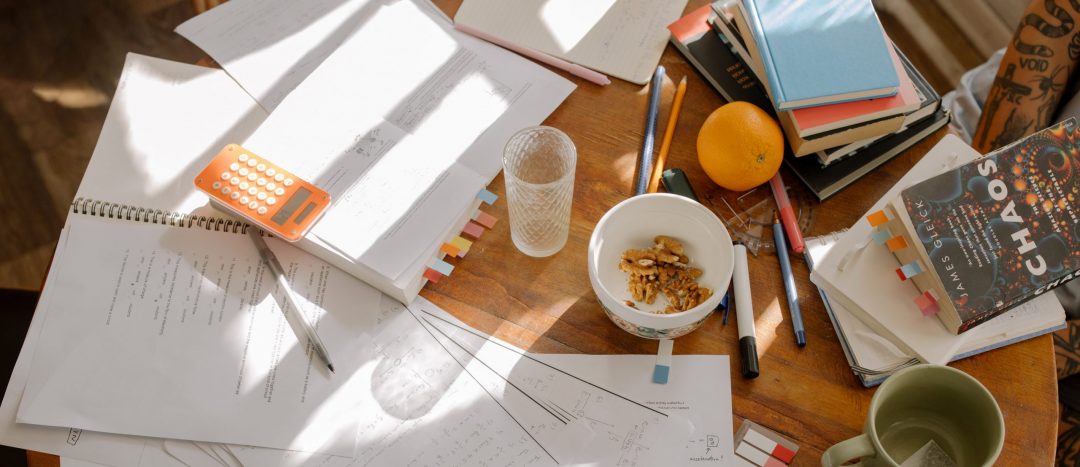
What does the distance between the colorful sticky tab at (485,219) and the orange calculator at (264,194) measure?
168 mm

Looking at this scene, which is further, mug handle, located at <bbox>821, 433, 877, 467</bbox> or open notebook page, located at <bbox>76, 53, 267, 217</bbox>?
open notebook page, located at <bbox>76, 53, 267, 217</bbox>

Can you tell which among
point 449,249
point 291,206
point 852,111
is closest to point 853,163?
point 852,111

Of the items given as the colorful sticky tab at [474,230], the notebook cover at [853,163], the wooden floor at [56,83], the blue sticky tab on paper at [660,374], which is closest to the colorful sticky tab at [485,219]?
the colorful sticky tab at [474,230]

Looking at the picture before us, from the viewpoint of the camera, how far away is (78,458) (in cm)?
81

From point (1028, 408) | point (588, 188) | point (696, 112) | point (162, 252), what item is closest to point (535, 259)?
point (588, 188)

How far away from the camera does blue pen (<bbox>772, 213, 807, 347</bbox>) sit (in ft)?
2.91

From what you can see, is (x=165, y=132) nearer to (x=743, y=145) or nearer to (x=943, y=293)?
(x=743, y=145)

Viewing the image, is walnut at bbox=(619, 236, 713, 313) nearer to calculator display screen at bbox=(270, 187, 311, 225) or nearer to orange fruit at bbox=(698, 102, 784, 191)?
orange fruit at bbox=(698, 102, 784, 191)

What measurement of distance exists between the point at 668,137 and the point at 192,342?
59 centimetres

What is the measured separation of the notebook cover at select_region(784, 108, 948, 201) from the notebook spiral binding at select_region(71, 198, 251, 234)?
0.66 metres

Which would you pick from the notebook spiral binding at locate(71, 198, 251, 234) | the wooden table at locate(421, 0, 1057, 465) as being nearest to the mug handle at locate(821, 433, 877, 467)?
the wooden table at locate(421, 0, 1057, 465)

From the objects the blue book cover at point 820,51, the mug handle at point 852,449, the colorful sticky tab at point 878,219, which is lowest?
the mug handle at point 852,449

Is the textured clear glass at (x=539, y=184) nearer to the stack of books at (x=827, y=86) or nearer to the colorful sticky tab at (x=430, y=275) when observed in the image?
the colorful sticky tab at (x=430, y=275)

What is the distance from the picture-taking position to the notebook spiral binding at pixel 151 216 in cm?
94
